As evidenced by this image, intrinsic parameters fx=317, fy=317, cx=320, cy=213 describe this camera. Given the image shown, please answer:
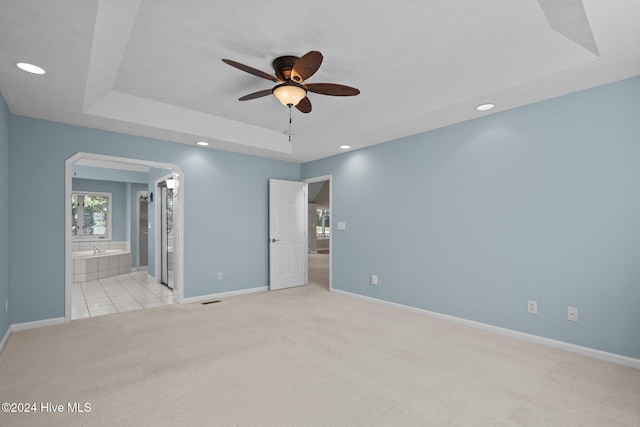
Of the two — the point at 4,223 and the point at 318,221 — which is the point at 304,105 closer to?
the point at 4,223

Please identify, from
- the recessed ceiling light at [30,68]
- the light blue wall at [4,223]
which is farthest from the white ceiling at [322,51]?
the light blue wall at [4,223]

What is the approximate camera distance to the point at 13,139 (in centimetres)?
358

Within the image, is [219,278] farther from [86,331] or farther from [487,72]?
[487,72]

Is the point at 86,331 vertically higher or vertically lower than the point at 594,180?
lower

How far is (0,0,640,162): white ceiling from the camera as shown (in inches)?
82.1

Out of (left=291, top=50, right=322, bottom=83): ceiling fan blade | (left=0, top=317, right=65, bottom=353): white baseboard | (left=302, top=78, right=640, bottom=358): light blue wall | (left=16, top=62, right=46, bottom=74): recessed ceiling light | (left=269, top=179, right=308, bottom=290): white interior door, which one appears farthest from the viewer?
(left=269, top=179, right=308, bottom=290): white interior door

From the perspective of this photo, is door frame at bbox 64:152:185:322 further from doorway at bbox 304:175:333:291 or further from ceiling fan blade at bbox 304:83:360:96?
doorway at bbox 304:175:333:291

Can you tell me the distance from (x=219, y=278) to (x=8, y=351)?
8.31 feet

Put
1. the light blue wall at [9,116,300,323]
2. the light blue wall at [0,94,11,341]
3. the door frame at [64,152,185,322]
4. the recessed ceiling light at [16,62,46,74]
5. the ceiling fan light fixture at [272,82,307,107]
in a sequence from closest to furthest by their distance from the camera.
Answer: the recessed ceiling light at [16,62,46,74] → the ceiling fan light fixture at [272,82,307,107] → the light blue wall at [0,94,11,341] → the light blue wall at [9,116,300,323] → the door frame at [64,152,185,322]

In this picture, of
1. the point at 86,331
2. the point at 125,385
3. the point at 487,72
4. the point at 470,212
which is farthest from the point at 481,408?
the point at 86,331

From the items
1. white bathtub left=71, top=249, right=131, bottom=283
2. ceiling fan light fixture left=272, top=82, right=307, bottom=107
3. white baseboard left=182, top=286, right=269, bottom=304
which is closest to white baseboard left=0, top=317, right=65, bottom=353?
white baseboard left=182, top=286, right=269, bottom=304

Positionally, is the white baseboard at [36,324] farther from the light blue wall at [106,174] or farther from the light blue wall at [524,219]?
the light blue wall at [106,174]

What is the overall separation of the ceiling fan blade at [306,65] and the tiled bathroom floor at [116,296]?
13.0ft

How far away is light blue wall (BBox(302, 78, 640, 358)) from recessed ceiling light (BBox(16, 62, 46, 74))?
12.8 ft
